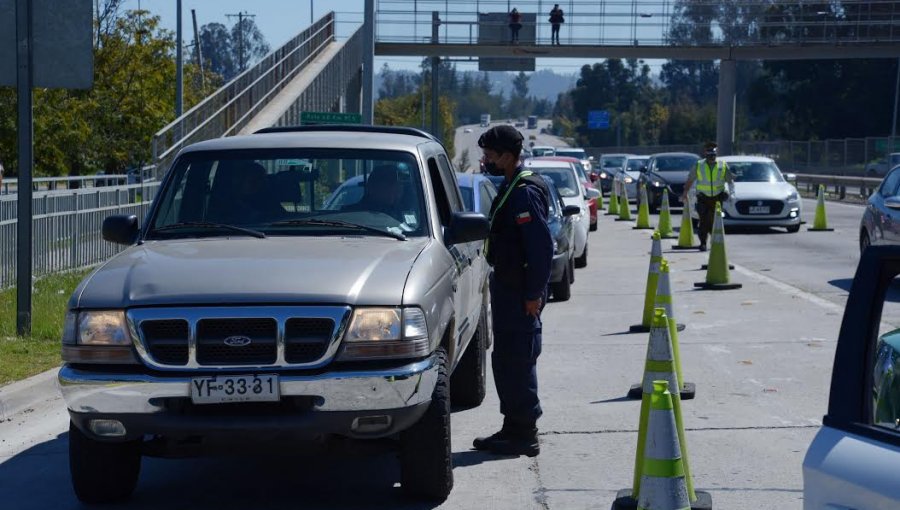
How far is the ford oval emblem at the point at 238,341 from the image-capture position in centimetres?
605

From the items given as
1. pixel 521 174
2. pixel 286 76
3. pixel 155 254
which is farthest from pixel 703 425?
pixel 286 76

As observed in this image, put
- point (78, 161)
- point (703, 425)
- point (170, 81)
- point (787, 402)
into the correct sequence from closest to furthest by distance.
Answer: point (703, 425), point (787, 402), point (78, 161), point (170, 81)

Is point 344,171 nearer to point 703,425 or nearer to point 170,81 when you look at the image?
point 703,425

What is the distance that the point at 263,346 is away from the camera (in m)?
6.06

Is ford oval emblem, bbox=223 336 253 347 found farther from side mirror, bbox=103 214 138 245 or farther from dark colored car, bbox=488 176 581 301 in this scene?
dark colored car, bbox=488 176 581 301

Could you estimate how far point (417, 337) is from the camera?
621 centimetres

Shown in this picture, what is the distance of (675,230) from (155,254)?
2390cm

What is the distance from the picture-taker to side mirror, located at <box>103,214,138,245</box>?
24.5 ft

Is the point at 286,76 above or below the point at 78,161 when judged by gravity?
above

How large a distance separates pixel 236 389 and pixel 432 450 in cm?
107

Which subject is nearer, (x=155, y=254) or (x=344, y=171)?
(x=155, y=254)

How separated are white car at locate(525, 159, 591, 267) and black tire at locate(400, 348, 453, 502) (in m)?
12.3

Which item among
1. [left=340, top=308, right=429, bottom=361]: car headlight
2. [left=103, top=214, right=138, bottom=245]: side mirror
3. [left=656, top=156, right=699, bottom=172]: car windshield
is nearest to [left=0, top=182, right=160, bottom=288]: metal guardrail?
[left=103, top=214, right=138, bottom=245]: side mirror

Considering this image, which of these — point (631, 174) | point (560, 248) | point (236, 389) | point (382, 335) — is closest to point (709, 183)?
point (560, 248)
